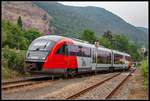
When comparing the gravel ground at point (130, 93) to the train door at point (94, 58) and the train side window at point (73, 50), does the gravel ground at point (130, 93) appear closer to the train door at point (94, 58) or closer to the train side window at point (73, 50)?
the train side window at point (73, 50)

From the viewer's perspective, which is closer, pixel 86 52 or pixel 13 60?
pixel 13 60

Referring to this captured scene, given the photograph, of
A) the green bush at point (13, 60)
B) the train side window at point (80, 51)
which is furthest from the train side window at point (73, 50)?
the green bush at point (13, 60)

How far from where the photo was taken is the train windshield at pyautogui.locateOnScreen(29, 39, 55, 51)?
1017 inches

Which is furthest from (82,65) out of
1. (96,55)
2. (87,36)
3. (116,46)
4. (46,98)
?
(116,46)

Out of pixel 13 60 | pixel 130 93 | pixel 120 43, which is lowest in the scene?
pixel 130 93

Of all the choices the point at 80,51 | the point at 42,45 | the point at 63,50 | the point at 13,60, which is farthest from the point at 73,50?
the point at 13,60

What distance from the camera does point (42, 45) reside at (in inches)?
1025

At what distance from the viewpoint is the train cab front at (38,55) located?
25.1 m

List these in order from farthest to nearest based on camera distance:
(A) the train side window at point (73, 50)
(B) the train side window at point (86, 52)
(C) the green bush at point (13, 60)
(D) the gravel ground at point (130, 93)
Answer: (B) the train side window at point (86, 52) → (A) the train side window at point (73, 50) → (C) the green bush at point (13, 60) → (D) the gravel ground at point (130, 93)

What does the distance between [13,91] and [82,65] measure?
14.7 m

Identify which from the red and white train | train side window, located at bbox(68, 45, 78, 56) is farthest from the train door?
train side window, located at bbox(68, 45, 78, 56)

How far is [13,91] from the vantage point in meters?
17.5

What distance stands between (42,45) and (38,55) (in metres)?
0.92

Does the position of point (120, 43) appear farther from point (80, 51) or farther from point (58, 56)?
point (58, 56)
